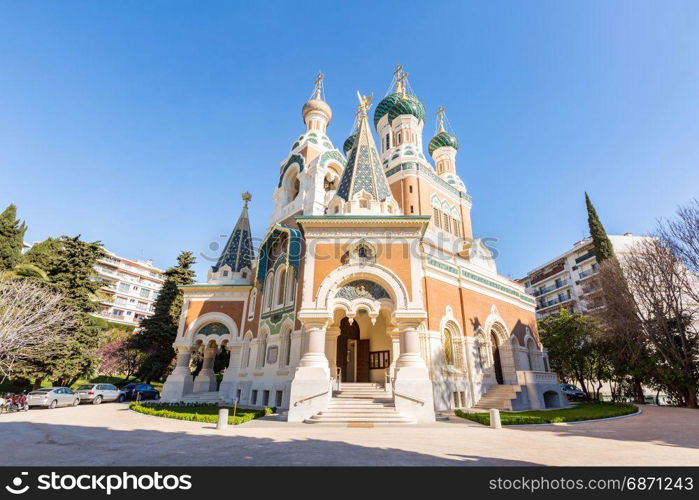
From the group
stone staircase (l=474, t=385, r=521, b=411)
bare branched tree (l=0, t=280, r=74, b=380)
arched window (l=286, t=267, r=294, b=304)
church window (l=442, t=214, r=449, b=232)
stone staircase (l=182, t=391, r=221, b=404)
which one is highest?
church window (l=442, t=214, r=449, b=232)

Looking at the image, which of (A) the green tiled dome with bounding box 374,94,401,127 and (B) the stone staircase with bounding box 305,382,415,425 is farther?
(A) the green tiled dome with bounding box 374,94,401,127

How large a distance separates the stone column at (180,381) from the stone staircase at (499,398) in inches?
621

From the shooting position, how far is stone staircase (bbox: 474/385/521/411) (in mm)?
15367

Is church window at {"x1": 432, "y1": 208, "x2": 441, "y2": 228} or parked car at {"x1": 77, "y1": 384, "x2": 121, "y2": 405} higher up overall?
church window at {"x1": 432, "y1": 208, "x2": 441, "y2": 228}

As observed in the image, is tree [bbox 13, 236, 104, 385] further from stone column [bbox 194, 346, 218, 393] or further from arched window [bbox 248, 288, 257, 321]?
arched window [bbox 248, 288, 257, 321]

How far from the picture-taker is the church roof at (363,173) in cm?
1614

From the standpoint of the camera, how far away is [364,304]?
518 inches

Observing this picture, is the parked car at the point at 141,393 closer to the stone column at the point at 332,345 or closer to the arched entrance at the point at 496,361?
the stone column at the point at 332,345

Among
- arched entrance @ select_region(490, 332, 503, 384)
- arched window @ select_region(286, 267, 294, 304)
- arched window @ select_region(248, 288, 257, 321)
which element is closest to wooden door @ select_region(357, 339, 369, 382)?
arched window @ select_region(286, 267, 294, 304)

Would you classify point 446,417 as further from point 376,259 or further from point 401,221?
point 401,221

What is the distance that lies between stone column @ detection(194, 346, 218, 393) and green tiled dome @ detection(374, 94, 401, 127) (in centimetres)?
2155

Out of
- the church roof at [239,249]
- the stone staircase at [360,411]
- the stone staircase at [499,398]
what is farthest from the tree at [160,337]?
the stone staircase at [499,398]
